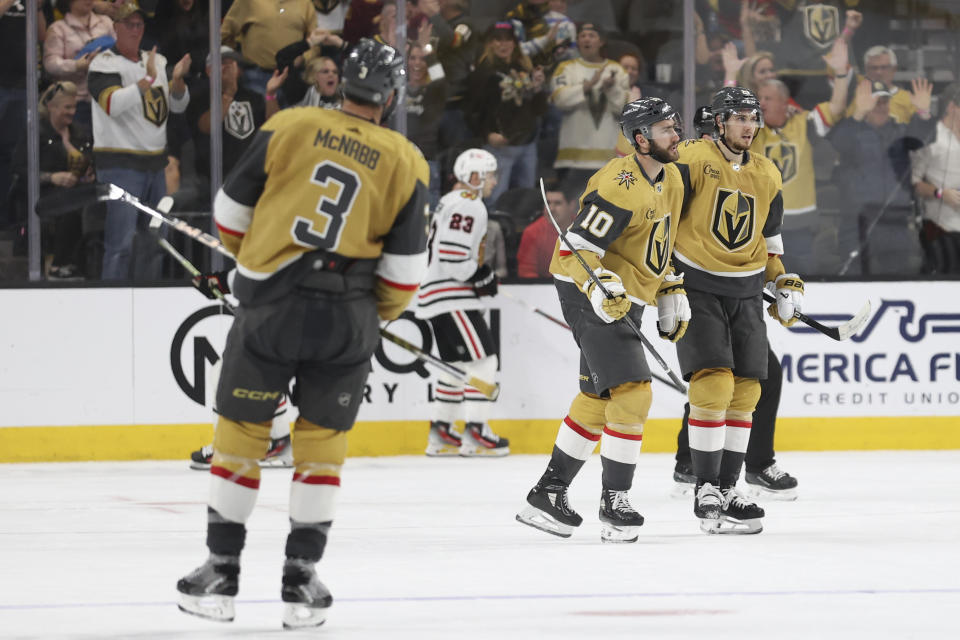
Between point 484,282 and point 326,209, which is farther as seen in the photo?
point 484,282

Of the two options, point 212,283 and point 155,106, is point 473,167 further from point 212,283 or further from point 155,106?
point 212,283

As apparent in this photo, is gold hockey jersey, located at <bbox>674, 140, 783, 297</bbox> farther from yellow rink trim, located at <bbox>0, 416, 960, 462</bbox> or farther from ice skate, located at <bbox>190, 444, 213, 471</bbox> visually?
ice skate, located at <bbox>190, 444, 213, 471</bbox>

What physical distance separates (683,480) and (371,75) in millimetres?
2987

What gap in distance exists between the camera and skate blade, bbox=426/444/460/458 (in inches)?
282

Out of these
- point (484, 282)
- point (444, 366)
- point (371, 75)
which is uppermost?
point (371, 75)

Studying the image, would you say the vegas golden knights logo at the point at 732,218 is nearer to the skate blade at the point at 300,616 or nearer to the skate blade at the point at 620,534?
the skate blade at the point at 620,534

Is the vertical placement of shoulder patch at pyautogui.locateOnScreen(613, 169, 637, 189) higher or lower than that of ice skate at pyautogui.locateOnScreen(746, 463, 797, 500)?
higher

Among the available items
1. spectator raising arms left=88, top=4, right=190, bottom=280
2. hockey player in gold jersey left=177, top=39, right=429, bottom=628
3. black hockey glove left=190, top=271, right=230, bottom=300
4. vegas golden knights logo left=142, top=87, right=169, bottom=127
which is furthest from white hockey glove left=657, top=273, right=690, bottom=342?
vegas golden knights logo left=142, top=87, right=169, bottom=127

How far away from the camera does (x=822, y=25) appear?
781 cm

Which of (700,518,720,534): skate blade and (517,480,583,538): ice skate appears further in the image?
(700,518,720,534): skate blade

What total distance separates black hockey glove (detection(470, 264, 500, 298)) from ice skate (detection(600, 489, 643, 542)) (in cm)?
285

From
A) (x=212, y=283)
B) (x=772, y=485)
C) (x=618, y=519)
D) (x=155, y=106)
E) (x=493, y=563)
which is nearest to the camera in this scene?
(x=493, y=563)

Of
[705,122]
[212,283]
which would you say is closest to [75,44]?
[212,283]

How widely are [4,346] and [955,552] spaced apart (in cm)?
447
